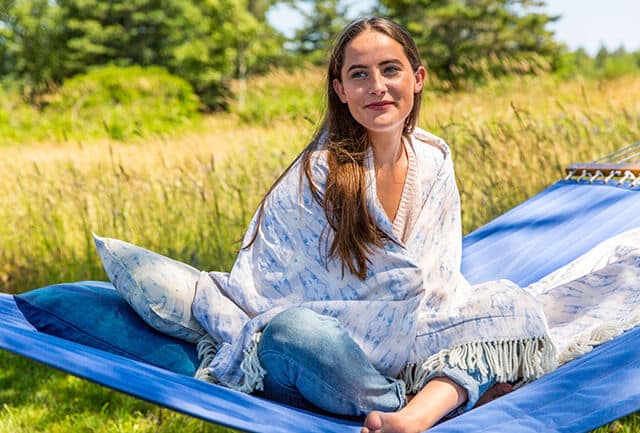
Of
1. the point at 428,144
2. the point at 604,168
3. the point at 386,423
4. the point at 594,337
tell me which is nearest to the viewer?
the point at 386,423

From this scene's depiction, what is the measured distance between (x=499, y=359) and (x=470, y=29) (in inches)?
638

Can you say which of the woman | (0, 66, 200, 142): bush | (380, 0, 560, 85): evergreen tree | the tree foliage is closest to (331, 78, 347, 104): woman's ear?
the woman

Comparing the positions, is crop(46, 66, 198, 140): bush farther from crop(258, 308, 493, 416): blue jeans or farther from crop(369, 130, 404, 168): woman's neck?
crop(258, 308, 493, 416): blue jeans

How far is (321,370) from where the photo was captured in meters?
1.66

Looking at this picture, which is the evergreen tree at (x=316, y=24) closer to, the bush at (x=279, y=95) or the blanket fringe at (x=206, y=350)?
the bush at (x=279, y=95)

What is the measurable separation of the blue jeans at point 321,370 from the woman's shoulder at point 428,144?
60 centimetres

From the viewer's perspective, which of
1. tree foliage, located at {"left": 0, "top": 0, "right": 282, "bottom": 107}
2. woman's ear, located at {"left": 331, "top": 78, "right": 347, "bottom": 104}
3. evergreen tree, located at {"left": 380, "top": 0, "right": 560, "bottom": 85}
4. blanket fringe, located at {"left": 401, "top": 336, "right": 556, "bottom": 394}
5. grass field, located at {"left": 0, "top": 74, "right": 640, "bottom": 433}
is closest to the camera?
blanket fringe, located at {"left": 401, "top": 336, "right": 556, "bottom": 394}

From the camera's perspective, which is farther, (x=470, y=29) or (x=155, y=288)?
(x=470, y=29)

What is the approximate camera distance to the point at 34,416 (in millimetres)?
2859

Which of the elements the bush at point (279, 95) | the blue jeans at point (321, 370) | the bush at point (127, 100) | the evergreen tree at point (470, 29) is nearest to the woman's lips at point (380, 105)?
the blue jeans at point (321, 370)

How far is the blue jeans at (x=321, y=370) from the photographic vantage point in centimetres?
166

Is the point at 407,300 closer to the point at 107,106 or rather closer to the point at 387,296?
the point at 387,296

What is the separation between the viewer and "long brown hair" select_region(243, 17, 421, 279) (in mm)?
1905

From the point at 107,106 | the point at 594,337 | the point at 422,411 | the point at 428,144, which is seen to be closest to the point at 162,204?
the point at 428,144
